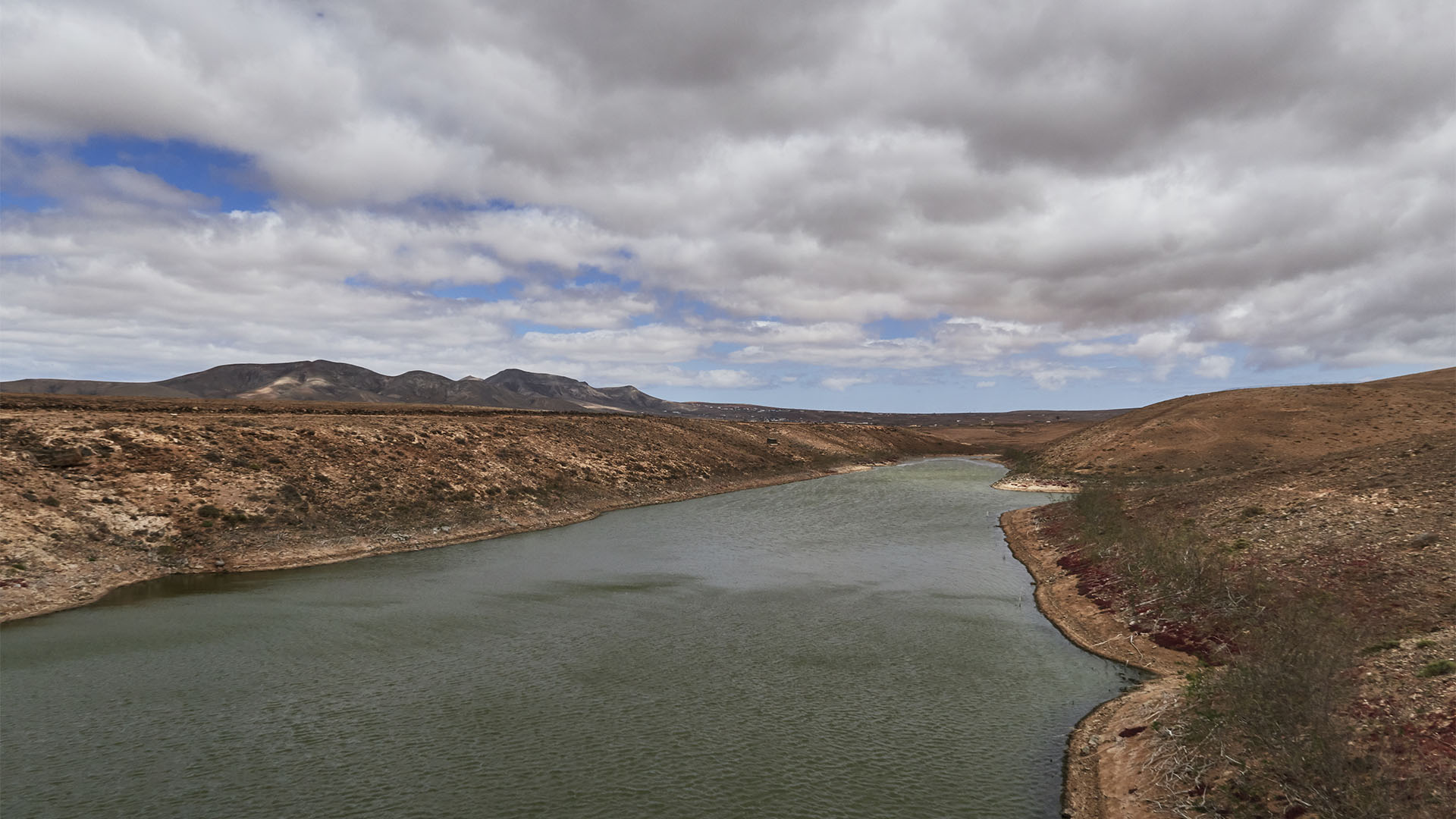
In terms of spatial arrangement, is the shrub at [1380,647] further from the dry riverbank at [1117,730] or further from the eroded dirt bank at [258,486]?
the eroded dirt bank at [258,486]

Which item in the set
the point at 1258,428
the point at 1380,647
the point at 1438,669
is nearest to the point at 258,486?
the point at 1380,647

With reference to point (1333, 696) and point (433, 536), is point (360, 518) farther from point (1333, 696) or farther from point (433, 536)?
point (1333, 696)

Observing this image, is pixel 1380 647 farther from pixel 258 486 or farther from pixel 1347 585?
pixel 258 486

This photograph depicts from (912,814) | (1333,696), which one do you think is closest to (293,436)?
(912,814)

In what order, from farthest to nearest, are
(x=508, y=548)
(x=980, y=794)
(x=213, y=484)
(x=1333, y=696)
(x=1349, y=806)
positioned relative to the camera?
1. (x=508, y=548)
2. (x=213, y=484)
3. (x=980, y=794)
4. (x=1333, y=696)
5. (x=1349, y=806)

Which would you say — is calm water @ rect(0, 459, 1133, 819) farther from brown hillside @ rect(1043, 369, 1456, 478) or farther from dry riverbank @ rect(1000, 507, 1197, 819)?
brown hillside @ rect(1043, 369, 1456, 478)

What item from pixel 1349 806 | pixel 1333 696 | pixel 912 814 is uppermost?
pixel 1333 696
